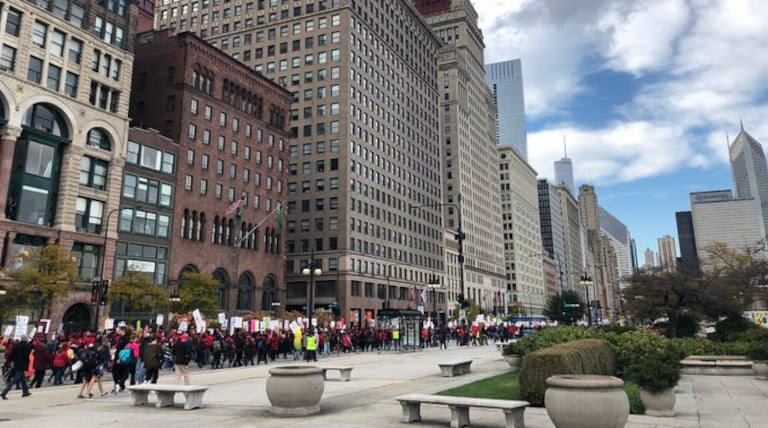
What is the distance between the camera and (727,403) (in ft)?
50.5

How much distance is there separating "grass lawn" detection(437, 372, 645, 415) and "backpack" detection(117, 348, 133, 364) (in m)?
11.0

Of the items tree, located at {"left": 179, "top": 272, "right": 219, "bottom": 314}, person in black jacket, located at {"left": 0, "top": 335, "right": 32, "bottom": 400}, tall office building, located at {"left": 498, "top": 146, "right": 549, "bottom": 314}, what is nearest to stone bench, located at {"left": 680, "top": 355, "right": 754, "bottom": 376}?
person in black jacket, located at {"left": 0, "top": 335, "right": 32, "bottom": 400}

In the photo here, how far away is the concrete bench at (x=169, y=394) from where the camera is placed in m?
15.0

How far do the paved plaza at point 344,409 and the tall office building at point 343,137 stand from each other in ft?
201

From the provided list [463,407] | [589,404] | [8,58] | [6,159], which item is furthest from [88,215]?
[589,404]

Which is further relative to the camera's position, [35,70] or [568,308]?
[568,308]

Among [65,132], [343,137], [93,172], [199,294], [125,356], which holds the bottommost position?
[125,356]

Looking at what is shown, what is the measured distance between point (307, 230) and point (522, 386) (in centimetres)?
7830

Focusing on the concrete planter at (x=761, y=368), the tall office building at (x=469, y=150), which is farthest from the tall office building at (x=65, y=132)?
the tall office building at (x=469, y=150)

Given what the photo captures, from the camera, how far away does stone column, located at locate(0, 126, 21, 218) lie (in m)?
45.6

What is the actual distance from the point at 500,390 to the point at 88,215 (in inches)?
1865

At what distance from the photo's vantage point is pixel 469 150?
493 ft

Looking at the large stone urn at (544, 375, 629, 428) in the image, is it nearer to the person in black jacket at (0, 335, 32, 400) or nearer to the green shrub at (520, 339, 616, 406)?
the green shrub at (520, 339, 616, 406)

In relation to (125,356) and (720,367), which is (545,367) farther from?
(125,356)
